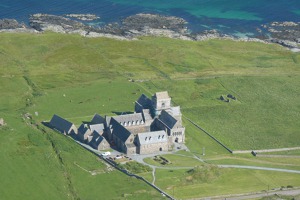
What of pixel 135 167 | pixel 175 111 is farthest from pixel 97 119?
pixel 135 167

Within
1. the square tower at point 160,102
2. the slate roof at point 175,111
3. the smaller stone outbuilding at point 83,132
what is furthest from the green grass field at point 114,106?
the square tower at point 160,102

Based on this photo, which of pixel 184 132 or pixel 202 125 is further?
pixel 202 125

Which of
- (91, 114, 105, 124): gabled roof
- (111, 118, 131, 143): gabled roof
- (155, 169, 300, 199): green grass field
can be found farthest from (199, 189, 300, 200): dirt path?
(91, 114, 105, 124): gabled roof

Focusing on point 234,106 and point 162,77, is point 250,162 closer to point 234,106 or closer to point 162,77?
point 234,106

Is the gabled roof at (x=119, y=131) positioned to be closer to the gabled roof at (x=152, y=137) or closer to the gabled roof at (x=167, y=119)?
the gabled roof at (x=152, y=137)

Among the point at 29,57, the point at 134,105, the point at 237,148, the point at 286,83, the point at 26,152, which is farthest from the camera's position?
the point at 29,57

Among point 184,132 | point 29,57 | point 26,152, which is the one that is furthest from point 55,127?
point 29,57

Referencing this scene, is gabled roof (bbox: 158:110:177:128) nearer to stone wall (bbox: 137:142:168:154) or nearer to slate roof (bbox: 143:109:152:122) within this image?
slate roof (bbox: 143:109:152:122)
